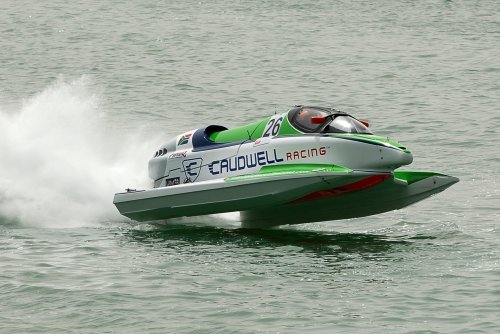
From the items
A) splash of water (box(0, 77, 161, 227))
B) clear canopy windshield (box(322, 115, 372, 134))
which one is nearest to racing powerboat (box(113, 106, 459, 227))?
clear canopy windshield (box(322, 115, 372, 134))

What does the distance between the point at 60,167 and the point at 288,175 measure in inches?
207

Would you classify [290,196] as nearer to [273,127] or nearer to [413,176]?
[273,127]

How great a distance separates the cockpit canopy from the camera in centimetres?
1631

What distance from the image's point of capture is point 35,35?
4134 centimetres

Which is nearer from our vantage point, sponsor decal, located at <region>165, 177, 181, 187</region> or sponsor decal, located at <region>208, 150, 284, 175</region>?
sponsor decal, located at <region>208, 150, 284, 175</region>

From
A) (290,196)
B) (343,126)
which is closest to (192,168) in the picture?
(290,196)

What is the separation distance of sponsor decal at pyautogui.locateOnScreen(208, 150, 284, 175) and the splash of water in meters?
2.24

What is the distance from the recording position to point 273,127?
16844 millimetres

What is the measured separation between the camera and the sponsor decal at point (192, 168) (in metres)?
17.7

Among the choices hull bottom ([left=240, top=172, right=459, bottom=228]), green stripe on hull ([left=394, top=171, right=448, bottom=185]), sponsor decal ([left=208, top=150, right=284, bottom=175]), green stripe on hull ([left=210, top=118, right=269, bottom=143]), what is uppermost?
green stripe on hull ([left=210, top=118, right=269, bottom=143])

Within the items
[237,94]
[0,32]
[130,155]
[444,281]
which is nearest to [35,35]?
[0,32]

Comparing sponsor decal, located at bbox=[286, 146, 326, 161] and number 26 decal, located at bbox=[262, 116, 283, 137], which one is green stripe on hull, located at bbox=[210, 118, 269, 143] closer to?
number 26 decal, located at bbox=[262, 116, 283, 137]

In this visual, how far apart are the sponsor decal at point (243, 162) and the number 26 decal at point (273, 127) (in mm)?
319

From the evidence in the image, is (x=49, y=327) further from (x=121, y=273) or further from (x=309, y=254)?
(x=309, y=254)
